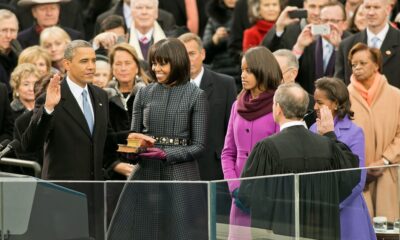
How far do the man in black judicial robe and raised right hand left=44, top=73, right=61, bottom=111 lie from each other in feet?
6.31

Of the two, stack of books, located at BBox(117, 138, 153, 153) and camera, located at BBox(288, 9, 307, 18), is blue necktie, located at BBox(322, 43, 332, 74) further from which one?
stack of books, located at BBox(117, 138, 153, 153)

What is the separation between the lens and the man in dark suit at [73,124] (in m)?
11.5

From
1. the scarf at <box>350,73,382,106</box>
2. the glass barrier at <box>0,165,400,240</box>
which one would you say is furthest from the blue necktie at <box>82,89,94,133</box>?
the scarf at <box>350,73,382,106</box>

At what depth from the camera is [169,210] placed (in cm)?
1005

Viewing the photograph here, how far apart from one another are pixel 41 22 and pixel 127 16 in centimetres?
112

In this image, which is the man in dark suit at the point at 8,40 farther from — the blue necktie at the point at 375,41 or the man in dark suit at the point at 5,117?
the blue necktie at the point at 375,41

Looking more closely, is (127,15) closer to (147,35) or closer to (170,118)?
(147,35)

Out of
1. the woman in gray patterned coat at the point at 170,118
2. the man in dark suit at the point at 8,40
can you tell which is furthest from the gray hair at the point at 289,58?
the man in dark suit at the point at 8,40

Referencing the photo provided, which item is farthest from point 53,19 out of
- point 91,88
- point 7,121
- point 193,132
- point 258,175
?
point 258,175

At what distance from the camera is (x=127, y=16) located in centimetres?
1722

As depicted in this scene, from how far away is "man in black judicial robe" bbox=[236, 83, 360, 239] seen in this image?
10.1 metres

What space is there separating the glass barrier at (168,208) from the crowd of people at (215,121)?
0.01m

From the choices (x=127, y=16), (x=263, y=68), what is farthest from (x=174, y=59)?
(x=127, y=16)

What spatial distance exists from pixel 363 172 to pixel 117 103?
3.24 meters
